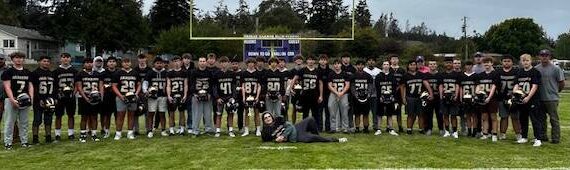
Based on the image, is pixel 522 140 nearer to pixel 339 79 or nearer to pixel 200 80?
pixel 339 79

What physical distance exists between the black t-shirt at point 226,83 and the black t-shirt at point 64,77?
2624 millimetres

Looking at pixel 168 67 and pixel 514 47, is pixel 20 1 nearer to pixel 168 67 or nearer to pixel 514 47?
pixel 514 47

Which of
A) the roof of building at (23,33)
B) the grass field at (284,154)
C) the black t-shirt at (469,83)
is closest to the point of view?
the grass field at (284,154)

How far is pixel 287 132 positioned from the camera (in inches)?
449

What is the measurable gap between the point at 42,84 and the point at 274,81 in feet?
13.6

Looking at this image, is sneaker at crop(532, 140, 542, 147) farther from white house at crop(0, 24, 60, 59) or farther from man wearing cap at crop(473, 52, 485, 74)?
white house at crop(0, 24, 60, 59)

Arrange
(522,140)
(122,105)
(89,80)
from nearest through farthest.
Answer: (522,140) < (89,80) < (122,105)

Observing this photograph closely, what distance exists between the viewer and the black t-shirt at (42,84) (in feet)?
37.7

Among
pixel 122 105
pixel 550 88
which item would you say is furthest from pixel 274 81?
pixel 550 88

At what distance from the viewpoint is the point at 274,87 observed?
498 inches

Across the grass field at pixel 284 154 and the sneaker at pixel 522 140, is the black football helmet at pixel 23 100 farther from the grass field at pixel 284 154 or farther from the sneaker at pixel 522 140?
the sneaker at pixel 522 140

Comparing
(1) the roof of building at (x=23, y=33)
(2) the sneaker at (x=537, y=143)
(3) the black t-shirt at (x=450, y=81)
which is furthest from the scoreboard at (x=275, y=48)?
(1) the roof of building at (x=23, y=33)

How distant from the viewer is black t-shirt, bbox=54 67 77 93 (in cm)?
1183

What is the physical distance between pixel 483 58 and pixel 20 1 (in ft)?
287
